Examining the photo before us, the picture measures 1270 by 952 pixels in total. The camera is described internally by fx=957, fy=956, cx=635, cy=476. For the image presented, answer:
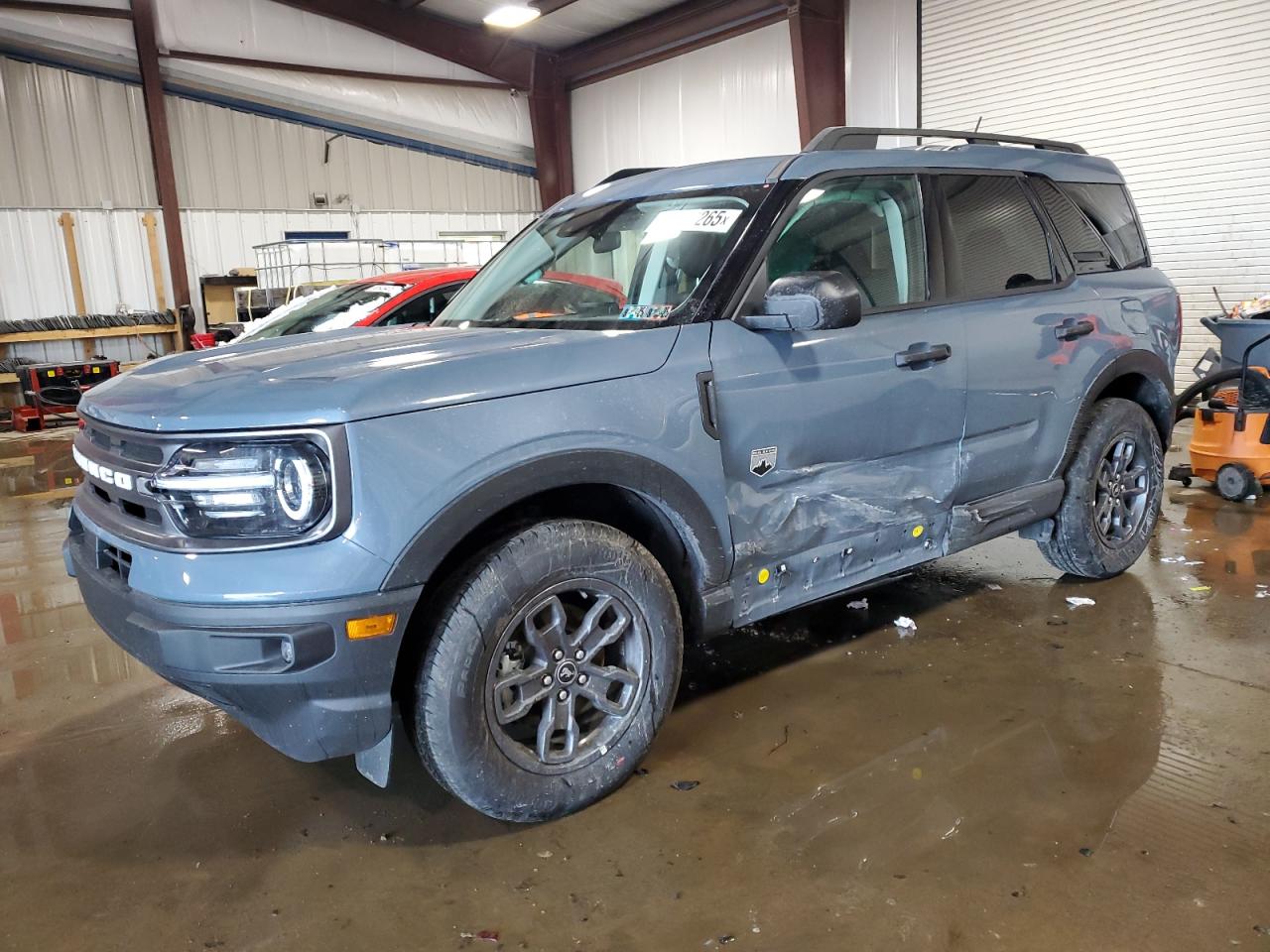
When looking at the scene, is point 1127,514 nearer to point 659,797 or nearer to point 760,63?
point 659,797

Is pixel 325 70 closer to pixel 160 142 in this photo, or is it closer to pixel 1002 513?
pixel 160 142

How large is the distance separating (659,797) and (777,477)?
97 centimetres

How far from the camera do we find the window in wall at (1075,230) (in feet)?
12.5

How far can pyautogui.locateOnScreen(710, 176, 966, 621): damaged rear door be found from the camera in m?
2.76

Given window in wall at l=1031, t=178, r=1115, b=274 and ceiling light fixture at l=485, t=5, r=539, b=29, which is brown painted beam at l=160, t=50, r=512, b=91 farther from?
window in wall at l=1031, t=178, r=1115, b=274

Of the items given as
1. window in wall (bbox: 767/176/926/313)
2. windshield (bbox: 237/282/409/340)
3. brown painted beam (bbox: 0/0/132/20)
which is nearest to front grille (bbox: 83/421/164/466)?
window in wall (bbox: 767/176/926/313)

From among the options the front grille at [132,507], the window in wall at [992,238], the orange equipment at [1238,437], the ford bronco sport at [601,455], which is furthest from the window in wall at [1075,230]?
the front grille at [132,507]

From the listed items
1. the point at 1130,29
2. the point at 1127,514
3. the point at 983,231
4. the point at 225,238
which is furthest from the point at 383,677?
the point at 225,238

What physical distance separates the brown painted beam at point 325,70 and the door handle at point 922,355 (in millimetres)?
14789

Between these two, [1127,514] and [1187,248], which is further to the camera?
[1187,248]

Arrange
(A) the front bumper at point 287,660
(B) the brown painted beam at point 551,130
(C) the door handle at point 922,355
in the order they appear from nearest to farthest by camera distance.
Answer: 1. (A) the front bumper at point 287,660
2. (C) the door handle at point 922,355
3. (B) the brown painted beam at point 551,130

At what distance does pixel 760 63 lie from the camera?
13961mm

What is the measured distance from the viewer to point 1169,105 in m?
9.81

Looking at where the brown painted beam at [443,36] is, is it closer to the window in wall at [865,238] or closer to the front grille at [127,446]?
the window in wall at [865,238]
